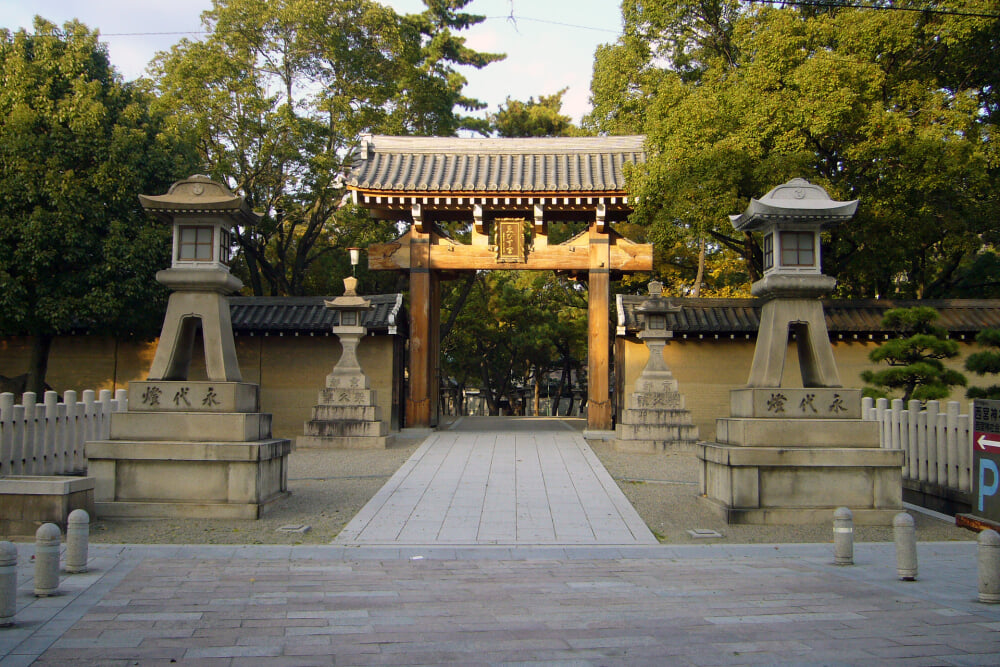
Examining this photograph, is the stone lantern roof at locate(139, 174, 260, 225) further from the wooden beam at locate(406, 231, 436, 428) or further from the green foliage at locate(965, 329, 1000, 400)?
the green foliage at locate(965, 329, 1000, 400)

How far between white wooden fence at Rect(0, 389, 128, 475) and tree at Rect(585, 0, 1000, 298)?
1337cm

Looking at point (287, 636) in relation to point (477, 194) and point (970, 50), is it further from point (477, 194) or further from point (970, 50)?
point (970, 50)

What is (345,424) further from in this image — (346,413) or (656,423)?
(656,423)

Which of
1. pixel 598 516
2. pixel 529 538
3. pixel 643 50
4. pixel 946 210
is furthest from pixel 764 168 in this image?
pixel 529 538

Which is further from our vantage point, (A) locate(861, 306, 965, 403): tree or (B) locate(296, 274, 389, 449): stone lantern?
(B) locate(296, 274, 389, 449): stone lantern

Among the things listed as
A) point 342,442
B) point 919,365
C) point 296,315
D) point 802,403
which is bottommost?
point 342,442

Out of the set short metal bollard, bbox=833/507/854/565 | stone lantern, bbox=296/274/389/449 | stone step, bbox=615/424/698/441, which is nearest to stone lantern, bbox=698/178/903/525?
short metal bollard, bbox=833/507/854/565

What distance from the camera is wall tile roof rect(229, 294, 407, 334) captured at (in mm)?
21094

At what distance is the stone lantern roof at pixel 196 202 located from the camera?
441 inches

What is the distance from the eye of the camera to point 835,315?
A: 2033 cm

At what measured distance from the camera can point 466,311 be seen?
1265 inches

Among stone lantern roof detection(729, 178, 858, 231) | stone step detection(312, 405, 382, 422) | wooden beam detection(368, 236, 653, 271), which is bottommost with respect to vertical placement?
stone step detection(312, 405, 382, 422)

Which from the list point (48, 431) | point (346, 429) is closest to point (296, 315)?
point (346, 429)

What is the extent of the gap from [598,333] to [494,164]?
5.88 metres
